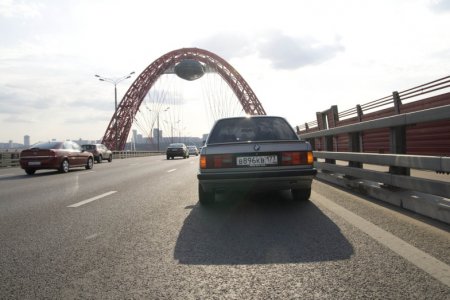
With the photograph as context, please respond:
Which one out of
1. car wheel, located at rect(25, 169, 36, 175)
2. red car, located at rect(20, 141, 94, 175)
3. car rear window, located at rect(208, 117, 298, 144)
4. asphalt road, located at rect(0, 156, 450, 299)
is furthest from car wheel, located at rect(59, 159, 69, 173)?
car rear window, located at rect(208, 117, 298, 144)

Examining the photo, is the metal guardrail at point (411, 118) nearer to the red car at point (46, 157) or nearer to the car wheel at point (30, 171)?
the red car at point (46, 157)

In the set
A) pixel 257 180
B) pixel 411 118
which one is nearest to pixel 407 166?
pixel 411 118

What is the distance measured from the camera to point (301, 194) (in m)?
6.78

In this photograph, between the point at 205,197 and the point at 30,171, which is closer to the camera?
the point at 205,197

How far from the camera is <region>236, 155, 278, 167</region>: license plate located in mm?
6094

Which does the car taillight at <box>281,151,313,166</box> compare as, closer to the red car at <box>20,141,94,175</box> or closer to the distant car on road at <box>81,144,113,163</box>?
the red car at <box>20,141,94,175</box>

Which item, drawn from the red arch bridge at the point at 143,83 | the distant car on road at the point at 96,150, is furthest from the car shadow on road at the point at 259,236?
the red arch bridge at the point at 143,83

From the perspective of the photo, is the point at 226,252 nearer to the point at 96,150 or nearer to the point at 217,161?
the point at 217,161

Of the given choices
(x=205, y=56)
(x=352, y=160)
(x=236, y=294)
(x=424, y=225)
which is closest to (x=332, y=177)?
(x=352, y=160)

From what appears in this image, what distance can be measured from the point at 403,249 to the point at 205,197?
3563 mm

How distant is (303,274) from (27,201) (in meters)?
6.43

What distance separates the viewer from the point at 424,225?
4633mm

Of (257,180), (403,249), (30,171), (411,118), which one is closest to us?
(403,249)

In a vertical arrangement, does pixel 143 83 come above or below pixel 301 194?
above
